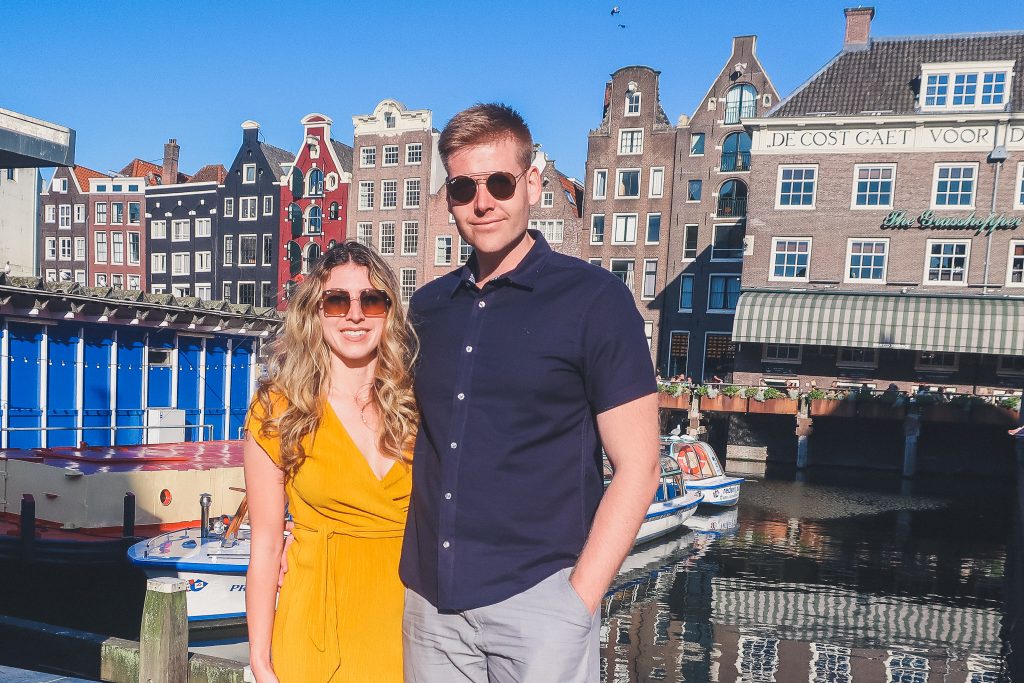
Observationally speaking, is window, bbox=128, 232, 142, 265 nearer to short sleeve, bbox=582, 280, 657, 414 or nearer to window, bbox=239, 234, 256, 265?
window, bbox=239, 234, 256, 265

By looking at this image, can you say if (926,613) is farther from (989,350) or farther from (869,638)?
(989,350)

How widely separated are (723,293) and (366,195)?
18790 millimetres

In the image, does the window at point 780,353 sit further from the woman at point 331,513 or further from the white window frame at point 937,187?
the woman at point 331,513

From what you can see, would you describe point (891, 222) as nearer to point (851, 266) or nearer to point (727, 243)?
point (851, 266)

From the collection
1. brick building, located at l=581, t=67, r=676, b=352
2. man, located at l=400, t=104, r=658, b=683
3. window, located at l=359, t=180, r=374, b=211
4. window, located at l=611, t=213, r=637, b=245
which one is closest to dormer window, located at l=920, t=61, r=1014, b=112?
brick building, located at l=581, t=67, r=676, b=352

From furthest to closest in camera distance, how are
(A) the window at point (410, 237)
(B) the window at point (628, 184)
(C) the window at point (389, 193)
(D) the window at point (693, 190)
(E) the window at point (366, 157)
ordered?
(E) the window at point (366, 157) → (C) the window at point (389, 193) → (A) the window at point (410, 237) → (B) the window at point (628, 184) → (D) the window at point (693, 190)

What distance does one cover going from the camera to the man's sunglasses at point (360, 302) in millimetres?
2639

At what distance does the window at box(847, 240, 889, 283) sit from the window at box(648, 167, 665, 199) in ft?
29.5

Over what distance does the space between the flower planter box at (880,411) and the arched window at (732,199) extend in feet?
36.7

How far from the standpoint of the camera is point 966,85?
1073 inches

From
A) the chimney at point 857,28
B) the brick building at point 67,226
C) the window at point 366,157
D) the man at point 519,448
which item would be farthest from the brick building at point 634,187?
the man at point 519,448

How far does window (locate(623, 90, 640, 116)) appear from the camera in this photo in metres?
35.0

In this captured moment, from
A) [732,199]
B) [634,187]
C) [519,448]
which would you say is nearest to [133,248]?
[634,187]

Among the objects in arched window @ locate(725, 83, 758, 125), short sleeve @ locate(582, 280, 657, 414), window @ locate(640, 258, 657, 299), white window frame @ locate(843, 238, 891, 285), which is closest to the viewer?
short sleeve @ locate(582, 280, 657, 414)
